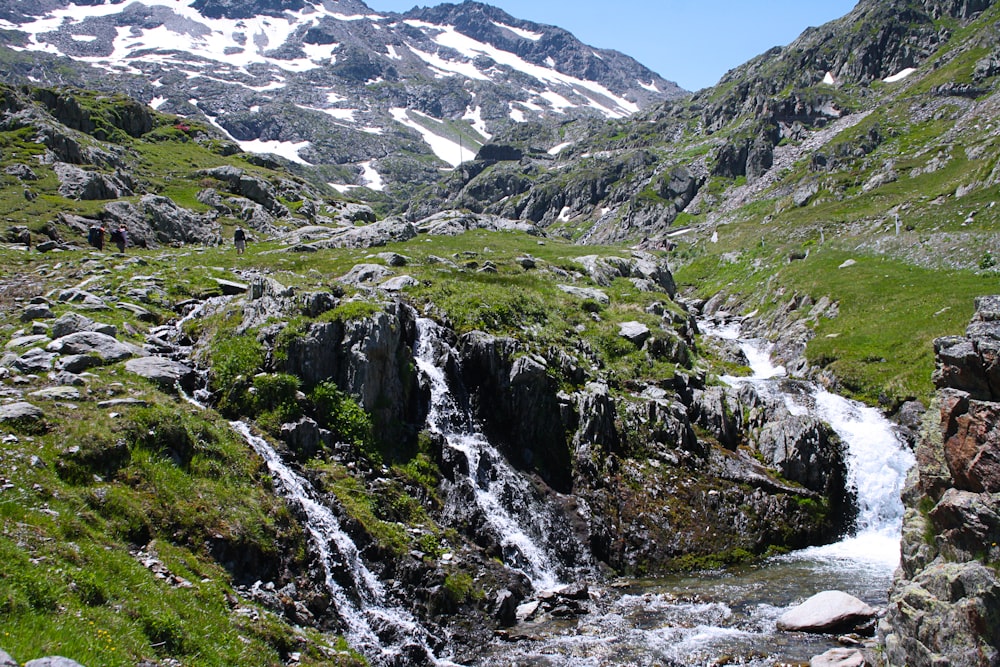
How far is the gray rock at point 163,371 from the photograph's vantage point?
67.6 ft

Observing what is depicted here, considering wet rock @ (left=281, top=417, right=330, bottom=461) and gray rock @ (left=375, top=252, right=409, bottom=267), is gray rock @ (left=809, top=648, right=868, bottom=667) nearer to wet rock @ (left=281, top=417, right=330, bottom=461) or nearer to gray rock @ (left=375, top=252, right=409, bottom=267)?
wet rock @ (left=281, top=417, right=330, bottom=461)

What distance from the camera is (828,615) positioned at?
1862cm

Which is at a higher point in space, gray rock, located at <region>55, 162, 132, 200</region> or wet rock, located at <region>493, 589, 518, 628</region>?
gray rock, located at <region>55, 162, 132, 200</region>

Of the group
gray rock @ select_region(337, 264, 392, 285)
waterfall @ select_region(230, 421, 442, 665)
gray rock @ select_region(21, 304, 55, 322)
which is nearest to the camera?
waterfall @ select_region(230, 421, 442, 665)

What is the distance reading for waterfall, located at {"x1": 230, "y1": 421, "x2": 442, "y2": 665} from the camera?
16.3 meters

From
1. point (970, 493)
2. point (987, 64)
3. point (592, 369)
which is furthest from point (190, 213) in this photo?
point (987, 64)

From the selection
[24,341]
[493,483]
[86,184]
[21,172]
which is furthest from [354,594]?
[21,172]

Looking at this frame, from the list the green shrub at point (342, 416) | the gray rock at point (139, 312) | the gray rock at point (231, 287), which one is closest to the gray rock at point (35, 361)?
the gray rock at point (139, 312)

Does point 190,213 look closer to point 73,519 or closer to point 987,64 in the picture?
point 73,519

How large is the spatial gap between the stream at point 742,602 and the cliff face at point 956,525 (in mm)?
5046

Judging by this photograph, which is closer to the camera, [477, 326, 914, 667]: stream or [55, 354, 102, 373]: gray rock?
[477, 326, 914, 667]: stream

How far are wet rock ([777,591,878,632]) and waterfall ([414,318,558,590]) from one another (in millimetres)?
8458

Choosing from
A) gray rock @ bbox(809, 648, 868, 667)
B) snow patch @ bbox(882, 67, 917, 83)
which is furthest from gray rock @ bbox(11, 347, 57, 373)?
snow patch @ bbox(882, 67, 917, 83)

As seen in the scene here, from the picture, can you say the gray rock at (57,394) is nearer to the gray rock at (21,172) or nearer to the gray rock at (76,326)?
the gray rock at (76,326)
